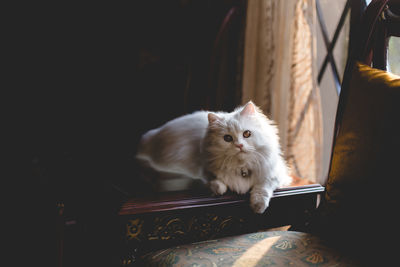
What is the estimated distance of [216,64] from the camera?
239 cm

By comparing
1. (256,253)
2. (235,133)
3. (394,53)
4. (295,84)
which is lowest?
(256,253)

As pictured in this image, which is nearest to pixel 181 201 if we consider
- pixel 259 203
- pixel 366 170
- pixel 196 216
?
pixel 196 216

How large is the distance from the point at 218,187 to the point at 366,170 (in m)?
0.41

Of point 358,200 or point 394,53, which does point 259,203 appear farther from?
point 394,53

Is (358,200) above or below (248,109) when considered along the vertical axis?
below

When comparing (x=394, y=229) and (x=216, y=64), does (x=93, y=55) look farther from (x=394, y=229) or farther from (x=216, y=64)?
(x=394, y=229)

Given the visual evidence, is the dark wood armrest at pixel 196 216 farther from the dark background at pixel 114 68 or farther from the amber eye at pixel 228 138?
the dark background at pixel 114 68

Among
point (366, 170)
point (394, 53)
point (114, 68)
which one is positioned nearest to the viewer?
point (366, 170)

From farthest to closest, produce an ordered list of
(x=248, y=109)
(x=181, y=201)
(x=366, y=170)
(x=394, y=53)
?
Answer: (x=394, y=53) → (x=248, y=109) → (x=181, y=201) → (x=366, y=170)

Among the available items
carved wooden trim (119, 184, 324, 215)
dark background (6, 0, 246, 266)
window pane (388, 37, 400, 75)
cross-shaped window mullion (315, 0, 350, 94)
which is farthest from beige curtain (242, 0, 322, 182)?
carved wooden trim (119, 184, 324, 215)

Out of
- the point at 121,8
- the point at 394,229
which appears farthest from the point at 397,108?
the point at 121,8

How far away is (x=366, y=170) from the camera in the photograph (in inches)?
27.8

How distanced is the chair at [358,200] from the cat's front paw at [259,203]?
2.9 inches

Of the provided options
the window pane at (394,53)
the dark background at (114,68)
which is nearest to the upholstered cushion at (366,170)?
the window pane at (394,53)
